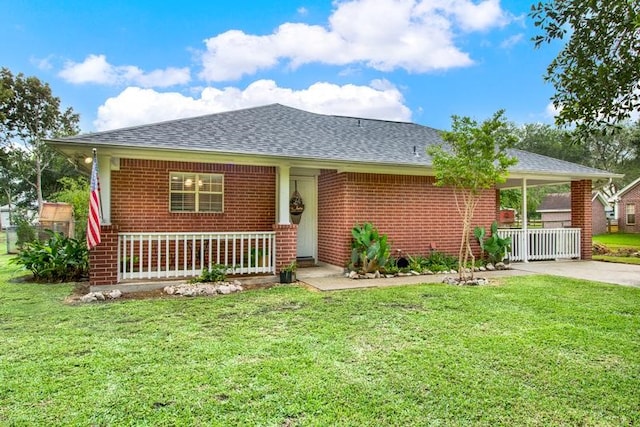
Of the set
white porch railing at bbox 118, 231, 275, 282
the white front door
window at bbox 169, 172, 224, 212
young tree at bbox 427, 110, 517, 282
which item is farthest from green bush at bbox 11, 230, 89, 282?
young tree at bbox 427, 110, 517, 282

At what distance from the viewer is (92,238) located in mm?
6738

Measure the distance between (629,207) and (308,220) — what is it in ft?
97.5

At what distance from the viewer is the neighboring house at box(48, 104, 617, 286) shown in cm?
775

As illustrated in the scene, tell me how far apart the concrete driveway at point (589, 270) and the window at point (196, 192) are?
25.6ft

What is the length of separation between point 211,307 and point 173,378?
2744 millimetres

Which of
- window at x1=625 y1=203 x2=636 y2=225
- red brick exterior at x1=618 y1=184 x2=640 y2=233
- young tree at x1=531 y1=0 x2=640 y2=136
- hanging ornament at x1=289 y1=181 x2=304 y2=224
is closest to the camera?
young tree at x1=531 y1=0 x2=640 y2=136

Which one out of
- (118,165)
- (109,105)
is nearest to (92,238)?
(118,165)

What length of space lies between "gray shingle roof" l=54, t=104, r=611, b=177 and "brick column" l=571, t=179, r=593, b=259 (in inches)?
23.0

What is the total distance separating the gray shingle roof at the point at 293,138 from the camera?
25.7ft

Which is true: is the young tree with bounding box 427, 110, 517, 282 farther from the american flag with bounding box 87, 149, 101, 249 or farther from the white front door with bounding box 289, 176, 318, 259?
the american flag with bounding box 87, 149, 101, 249

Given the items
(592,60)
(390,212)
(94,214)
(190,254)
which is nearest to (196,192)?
(190,254)

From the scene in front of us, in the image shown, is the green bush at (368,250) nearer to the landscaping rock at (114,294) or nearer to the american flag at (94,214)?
the landscaping rock at (114,294)

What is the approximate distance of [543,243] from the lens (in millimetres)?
12094

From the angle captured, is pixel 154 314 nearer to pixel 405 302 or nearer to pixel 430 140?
pixel 405 302
